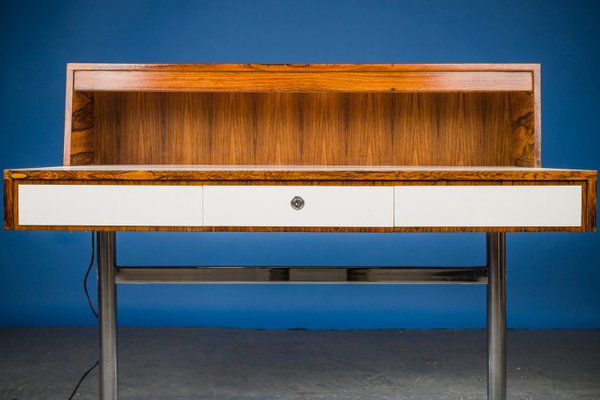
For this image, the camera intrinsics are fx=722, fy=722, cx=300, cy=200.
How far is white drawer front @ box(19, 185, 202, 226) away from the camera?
4.91 ft

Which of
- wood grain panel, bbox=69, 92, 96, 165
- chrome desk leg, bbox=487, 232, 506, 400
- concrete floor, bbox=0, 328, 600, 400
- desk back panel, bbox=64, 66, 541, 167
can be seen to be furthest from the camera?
concrete floor, bbox=0, 328, 600, 400

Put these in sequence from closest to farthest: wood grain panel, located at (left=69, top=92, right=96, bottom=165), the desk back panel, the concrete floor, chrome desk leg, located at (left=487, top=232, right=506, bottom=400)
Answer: chrome desk leg, located at (left=487, top=232, right=506, bottom=400)
wood grain panel, located at (left=69, top=92, right=96, bottom=165)
the desk back panel
the concrete floor

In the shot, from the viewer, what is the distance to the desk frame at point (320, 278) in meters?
1.96

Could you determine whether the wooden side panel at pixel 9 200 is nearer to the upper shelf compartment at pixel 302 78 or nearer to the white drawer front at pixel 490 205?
the upper shelf compartment at pixel 302 78

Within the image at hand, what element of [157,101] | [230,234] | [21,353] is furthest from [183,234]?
[157,101]

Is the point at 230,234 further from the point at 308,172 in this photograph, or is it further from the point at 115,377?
the point at 308,172

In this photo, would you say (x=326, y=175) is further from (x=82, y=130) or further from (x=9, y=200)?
(x=82, y=130)

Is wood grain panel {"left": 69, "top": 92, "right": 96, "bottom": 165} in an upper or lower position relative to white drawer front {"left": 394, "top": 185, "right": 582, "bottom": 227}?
upper

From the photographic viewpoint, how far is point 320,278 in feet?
6.50

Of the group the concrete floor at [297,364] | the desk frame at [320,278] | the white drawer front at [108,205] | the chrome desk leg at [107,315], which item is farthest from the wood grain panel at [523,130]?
the chrome desk leg at [107,315]

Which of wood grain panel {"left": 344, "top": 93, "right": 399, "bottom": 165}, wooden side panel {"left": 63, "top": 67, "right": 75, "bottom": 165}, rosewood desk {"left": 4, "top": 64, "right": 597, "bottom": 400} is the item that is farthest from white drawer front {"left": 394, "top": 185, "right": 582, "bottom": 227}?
wooden side panel {"left": 63, "top": 67, "right": 75, "bottom": 165}

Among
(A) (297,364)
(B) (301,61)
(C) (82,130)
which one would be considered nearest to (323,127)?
(C) (82,130)

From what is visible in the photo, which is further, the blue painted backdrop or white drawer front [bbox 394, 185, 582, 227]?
the blue painted backdrop

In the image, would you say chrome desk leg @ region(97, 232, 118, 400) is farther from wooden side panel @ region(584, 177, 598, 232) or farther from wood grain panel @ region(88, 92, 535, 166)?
wooden side panel @ region(584, 177, 598, 232)
